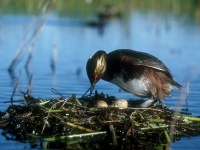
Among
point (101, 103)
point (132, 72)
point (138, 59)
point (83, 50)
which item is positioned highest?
point (83, 50)

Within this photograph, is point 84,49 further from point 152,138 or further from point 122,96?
point 152,138

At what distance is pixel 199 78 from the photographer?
46.4 feet

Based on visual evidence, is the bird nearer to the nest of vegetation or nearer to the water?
the nest of vegetation

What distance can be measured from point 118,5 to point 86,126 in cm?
3367

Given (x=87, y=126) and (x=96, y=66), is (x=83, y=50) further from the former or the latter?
(x=87, y=126)

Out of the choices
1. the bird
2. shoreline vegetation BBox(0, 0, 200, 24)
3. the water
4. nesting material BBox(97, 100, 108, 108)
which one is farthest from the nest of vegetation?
shoreline vegetation BBox(0, 0, 200, 24)

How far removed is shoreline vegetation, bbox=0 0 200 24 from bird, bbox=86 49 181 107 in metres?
20.7

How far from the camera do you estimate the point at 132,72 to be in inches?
341

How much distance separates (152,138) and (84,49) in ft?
39.4

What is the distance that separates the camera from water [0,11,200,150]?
11852mm

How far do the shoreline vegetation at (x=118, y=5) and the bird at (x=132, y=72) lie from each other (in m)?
20.7

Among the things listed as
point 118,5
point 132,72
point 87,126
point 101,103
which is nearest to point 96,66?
point 132,72

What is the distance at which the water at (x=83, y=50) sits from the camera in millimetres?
11852

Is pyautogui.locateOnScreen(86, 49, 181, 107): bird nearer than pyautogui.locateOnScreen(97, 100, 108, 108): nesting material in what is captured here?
No
